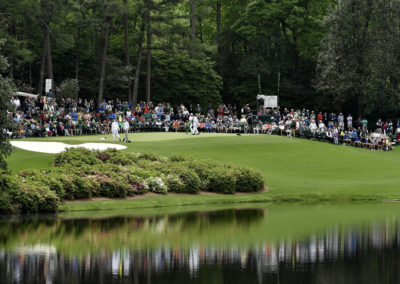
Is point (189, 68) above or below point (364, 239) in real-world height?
above

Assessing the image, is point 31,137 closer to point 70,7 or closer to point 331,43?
point 70,7

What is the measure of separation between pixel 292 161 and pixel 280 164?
122cm

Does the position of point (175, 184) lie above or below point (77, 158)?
below

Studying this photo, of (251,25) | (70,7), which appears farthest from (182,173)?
(251,25)

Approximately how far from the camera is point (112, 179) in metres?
33.8

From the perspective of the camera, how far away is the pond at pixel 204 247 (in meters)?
18.2

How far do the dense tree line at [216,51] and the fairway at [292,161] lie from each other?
14695 mm

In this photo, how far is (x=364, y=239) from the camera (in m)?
23.8

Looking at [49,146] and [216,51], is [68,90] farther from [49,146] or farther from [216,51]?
[49,146]

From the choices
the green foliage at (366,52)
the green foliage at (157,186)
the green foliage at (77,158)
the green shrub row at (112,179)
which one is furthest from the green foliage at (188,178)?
the green foliage at (366,52)

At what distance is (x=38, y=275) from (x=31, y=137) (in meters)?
35.3

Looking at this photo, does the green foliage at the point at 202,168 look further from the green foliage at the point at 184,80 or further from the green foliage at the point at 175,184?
the green foliage at the point at 184,80

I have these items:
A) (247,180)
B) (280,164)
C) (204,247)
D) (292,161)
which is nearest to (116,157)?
(247,180)

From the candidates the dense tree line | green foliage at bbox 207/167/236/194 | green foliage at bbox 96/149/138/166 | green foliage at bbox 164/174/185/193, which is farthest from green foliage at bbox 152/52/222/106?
green foliage at bbox 164/174/185/193
